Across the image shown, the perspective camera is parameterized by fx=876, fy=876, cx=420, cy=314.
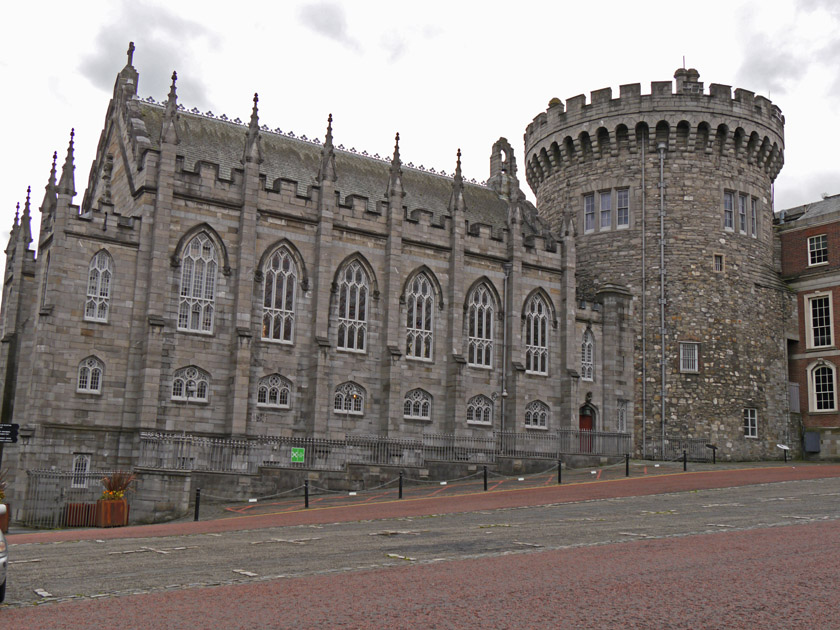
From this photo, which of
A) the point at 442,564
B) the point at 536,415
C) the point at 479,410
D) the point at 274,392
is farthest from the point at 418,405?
the point at 442,564

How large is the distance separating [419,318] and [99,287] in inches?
532

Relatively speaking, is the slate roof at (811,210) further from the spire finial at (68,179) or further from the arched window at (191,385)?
the spire finial at (68,179)

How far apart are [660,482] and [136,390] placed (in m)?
18.2

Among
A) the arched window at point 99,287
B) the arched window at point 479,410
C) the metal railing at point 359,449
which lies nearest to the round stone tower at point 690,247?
the metal railing at point 359,449

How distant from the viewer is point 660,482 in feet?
90.5

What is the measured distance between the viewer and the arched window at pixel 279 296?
34562mm

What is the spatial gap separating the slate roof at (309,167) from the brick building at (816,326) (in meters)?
13.6

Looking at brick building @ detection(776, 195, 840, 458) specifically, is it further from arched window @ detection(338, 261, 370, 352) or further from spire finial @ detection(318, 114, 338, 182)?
spire finial @ detection(318, 114, 338, 182)

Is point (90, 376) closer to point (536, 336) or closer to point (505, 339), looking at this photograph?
point (505, 339)

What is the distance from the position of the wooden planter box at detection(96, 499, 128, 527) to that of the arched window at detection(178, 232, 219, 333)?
8485mm

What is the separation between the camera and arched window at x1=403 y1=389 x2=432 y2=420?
37.2m

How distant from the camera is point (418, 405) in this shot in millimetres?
37594

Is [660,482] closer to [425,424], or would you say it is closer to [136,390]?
[425,424]

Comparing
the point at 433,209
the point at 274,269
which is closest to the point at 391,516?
the point at 274,269
